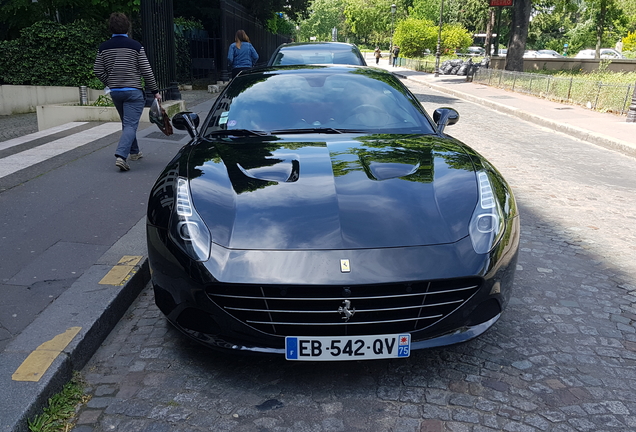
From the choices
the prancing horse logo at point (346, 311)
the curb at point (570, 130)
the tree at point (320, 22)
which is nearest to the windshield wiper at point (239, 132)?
the prancing horse logo at point (346, 311)

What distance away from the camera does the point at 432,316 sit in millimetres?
2635

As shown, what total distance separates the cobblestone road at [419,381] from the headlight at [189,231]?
67 cm

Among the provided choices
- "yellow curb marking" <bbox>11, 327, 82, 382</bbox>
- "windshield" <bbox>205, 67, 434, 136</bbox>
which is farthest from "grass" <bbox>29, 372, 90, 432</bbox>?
"windshield" <bbox>205, 67, 434, 136</bbox>

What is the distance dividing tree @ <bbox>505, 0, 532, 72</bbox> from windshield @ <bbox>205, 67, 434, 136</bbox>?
24266 millimetres

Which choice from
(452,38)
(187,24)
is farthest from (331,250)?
(452,38)

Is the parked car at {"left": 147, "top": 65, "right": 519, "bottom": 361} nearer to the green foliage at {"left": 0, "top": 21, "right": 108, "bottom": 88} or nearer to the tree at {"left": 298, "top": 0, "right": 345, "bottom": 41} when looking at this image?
the green foliage at {"left": 0, "top": 21, "right": 108, "bottom": 88}

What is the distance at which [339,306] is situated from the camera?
99.2 inches

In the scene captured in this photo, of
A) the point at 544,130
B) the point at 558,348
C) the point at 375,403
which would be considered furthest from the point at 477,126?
the point at 375,403

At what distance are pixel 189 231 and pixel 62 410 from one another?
984 millimetres

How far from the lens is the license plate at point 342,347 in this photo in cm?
256

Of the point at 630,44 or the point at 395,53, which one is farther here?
the point at 395,53

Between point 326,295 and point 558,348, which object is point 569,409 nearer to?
point 558,348

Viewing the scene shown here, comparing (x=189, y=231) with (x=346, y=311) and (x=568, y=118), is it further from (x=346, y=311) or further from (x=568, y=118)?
(x=568, y=118)

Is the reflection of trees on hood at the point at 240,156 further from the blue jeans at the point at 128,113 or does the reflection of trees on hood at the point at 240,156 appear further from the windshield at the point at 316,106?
the blue jeans at the point at 128,113
